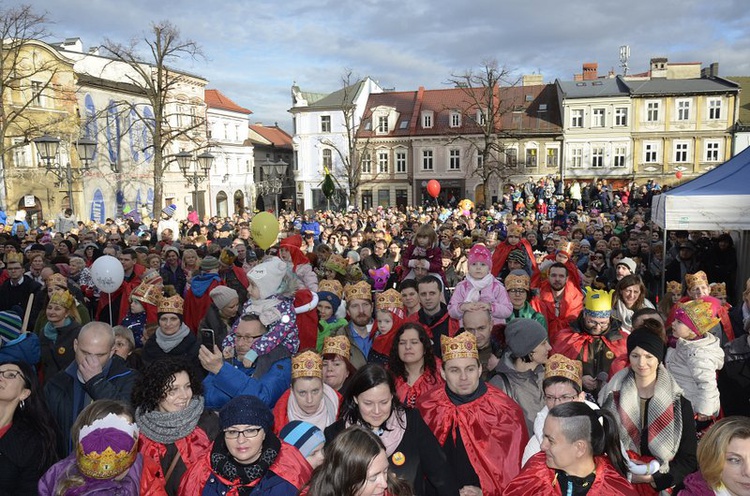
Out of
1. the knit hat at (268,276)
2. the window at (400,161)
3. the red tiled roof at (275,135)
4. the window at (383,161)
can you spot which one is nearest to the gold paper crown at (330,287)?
the knit hat at (268,276)

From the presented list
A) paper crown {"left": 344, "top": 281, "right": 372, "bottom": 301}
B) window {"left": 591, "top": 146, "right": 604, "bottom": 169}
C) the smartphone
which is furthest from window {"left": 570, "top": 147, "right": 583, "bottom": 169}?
the smartphone

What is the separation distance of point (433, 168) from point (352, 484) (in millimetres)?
44309

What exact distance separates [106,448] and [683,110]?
1788 inches

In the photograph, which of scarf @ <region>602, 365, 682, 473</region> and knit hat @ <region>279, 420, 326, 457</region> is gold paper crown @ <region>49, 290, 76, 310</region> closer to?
knit hat @ <region>279, 420, 326, 457</region>

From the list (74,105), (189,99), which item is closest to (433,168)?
(189,99)

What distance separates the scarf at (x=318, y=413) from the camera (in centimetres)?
385

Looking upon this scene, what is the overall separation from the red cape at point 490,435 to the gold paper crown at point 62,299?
4084 mm

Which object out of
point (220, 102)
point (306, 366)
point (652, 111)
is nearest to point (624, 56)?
point (652, 111)

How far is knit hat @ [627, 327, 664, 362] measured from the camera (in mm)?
3676

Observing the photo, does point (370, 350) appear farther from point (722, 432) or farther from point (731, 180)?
point (731, 180)

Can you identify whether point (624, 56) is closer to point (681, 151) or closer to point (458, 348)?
point (681, 151)

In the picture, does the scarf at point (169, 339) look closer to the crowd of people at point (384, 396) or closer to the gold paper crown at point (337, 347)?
the crowd of people at point (384, 396)

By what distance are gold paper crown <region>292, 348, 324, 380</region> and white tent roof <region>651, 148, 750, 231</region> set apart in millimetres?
6599

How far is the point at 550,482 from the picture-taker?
3.00m
